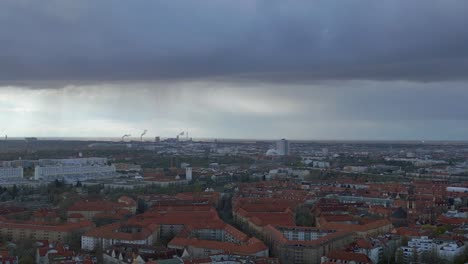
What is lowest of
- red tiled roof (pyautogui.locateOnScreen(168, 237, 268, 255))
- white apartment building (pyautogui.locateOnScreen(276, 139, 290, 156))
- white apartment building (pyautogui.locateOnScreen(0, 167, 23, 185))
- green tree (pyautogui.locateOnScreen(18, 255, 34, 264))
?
green tree (pyautogui.locateOnScreen(18, 255, 34, 264))

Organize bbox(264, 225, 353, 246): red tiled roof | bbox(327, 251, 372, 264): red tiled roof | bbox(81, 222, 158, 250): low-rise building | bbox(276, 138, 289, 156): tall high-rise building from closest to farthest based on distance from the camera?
1. bbox(327, 251, 372, 264): red tiled roof
2. bbox(264, 225, 353, 246): red tiled roof
3. bbox(81, 222, 158, 250): low-rise building
4. bbox(276, 138, 289, 156): tall high-rise building

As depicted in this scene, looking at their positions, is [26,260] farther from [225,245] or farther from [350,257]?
[350,257]

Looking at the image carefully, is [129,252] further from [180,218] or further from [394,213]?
[394,213]

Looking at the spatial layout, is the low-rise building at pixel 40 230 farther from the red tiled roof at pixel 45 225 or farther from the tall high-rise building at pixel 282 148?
the tall high-rise building at pixel 282 148

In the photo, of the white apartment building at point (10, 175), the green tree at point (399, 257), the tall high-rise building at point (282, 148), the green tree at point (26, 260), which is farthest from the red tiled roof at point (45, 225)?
the tall high-rise building at point (282, 148)

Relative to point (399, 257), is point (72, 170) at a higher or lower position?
higher

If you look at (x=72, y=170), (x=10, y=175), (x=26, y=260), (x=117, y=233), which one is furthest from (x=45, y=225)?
(x=72, y=170)

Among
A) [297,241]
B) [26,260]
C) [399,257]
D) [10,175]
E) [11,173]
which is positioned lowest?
[399,257]

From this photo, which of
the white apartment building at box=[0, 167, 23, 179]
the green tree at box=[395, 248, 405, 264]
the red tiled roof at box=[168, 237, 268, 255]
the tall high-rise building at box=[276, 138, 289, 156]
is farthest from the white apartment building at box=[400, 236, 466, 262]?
the tall high-rise building at box=[276, 138, 289, 156]

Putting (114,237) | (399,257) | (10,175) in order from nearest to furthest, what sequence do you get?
(399,257)
(114,237)
(10,175)

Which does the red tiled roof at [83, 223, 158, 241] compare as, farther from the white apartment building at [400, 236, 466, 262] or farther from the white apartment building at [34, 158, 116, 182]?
the white apartment building at [34, 158, 116, 182]

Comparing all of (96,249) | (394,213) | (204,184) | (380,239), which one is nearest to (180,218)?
(96,249)
